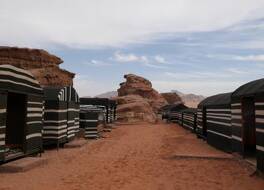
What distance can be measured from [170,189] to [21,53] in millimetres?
62497

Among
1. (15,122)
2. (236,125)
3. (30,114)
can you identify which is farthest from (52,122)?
(236,125)

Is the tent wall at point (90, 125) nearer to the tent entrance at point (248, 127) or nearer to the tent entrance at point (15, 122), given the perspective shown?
the tent entrance at point (15, 122)

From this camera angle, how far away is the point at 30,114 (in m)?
14.9

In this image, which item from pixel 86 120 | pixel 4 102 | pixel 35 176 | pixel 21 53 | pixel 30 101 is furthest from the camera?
pixel 21 53

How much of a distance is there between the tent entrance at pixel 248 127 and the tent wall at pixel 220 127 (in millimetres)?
1388

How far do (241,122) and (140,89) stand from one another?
2885 inches

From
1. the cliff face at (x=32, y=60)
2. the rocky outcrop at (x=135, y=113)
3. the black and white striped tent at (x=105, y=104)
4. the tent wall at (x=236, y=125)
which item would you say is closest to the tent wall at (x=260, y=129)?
the tent wall at (x=236, y=125)

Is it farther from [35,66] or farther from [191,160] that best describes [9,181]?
[35,66]

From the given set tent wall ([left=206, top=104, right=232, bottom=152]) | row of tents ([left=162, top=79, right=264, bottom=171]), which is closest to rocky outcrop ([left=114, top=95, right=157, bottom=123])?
row of tents ([left=162, top=79, right=264, bottom=171])

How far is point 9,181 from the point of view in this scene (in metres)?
10.6

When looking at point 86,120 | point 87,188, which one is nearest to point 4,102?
point 87,188

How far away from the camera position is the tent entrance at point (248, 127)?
48.0 ft

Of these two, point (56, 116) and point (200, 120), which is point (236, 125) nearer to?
point (56, 116)

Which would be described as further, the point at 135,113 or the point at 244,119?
the point at 135,113
